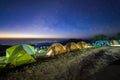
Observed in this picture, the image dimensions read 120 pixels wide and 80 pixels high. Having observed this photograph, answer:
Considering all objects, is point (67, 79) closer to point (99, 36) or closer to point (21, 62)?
point (21, 62)

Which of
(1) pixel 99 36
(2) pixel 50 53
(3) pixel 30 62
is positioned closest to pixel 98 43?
(2) pixel 50 53

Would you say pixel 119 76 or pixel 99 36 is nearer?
pixel 119 76

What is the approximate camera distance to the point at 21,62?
12.6m

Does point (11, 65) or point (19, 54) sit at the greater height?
point (19, 54)

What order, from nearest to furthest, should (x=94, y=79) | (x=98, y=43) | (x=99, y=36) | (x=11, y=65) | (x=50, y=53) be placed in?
(x=94, y=79)
(x=11, y=65)
(x=50, y=53)
(x=98, y=43)
(x=99, y=36)

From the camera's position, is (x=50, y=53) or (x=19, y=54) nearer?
(x=19, y=54)

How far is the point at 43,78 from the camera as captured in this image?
840 centimetres

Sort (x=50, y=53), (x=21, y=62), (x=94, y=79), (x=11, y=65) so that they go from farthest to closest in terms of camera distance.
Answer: (x=50, y=53) → (x=21, y=62) → (x=11, y=65) → (x=94, y=79)

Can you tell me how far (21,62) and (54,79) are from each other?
5.71 metres

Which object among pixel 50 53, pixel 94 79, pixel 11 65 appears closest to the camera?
pixel 94 79

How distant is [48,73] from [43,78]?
3.43ft

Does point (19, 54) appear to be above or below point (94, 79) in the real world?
above

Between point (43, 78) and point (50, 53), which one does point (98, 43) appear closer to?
point (50, 53)

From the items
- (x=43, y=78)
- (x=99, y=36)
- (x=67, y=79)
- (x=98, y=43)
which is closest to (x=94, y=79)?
(x=67, y=79)
